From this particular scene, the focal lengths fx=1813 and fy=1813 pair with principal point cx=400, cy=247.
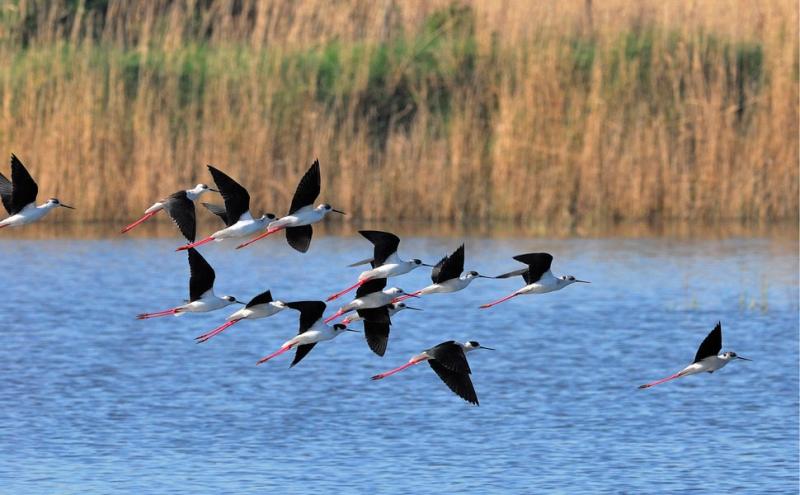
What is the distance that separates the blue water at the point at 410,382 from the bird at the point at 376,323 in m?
2.07

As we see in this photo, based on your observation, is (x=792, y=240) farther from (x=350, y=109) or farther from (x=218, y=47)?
(x=218, y=47)

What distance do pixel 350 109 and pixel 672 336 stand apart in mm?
5869

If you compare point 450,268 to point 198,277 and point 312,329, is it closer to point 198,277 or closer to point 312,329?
point 312,329

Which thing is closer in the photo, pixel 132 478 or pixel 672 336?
pixel 132 478

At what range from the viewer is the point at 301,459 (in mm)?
10586

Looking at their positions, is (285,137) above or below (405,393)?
above

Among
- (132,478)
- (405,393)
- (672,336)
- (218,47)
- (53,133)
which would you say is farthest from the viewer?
(218,47)

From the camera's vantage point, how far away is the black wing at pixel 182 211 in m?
7.34

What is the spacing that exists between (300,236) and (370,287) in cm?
38

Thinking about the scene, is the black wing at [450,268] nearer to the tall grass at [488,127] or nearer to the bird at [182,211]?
the bird at [182,211]

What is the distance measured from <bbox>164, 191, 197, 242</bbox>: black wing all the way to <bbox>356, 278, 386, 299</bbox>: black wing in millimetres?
743

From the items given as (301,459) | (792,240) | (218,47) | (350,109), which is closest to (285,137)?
(350,109)

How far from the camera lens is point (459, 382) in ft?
25.3

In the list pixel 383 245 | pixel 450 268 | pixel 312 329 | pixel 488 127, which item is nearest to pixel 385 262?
pixel 383 245
